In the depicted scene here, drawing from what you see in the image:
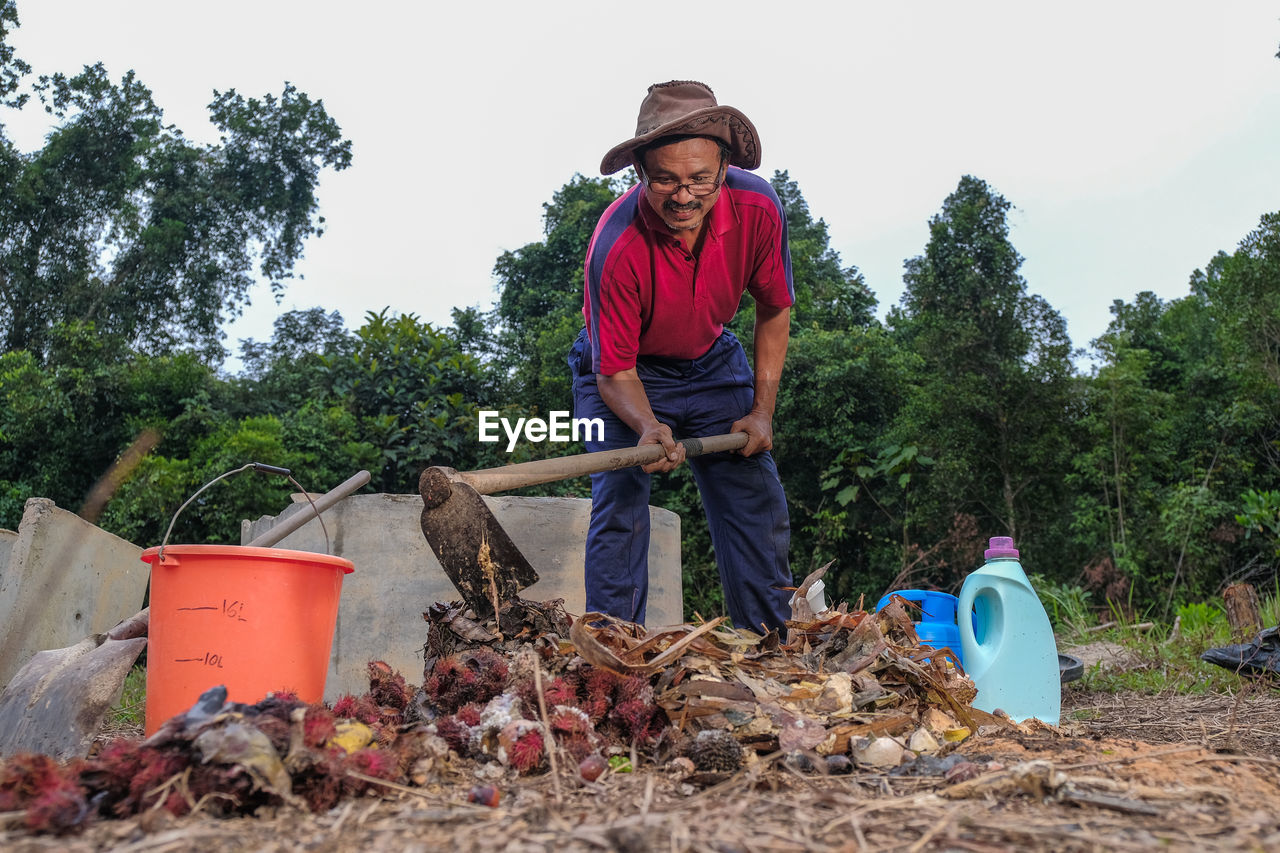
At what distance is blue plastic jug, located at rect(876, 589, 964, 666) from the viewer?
327 cm

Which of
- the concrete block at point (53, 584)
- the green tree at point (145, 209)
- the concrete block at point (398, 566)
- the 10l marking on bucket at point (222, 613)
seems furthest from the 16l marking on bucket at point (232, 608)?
the green tree at point (145, 209)

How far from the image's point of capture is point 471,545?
2350 millimetres

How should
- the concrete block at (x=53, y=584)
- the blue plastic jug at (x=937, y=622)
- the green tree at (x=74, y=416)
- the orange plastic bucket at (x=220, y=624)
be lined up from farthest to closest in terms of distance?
the green tree at (x=74, y=416)
the concrete block at (x=53, y=584)
the blue plastic jug at (x=937, y=622)
the orange plastic bucket at (x=220, y=624)

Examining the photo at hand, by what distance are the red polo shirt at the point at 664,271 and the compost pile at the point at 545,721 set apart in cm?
103

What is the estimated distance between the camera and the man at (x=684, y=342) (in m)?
2.88

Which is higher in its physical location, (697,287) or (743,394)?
(697,287)

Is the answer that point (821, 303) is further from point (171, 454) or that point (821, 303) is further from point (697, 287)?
point (697, 287)

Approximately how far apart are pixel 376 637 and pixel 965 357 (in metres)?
9.33

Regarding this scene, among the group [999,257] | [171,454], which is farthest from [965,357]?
[171,454]

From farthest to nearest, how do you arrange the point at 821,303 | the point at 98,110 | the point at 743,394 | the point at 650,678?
the point at 98,110
the point at 821,303
the point at 743,394
the point at 650,678

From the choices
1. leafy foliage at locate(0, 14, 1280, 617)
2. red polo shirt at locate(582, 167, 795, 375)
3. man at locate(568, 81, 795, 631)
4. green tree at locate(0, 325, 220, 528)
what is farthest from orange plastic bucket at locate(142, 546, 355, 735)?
green tree at locate(0, 325, 220, 528)

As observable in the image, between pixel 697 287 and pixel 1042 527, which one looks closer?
pixel 697 287

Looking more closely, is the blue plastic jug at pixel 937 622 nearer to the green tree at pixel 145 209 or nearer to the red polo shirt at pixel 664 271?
the red polo shirt at pixel 664 271

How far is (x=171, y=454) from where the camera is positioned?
1233 centimetres
